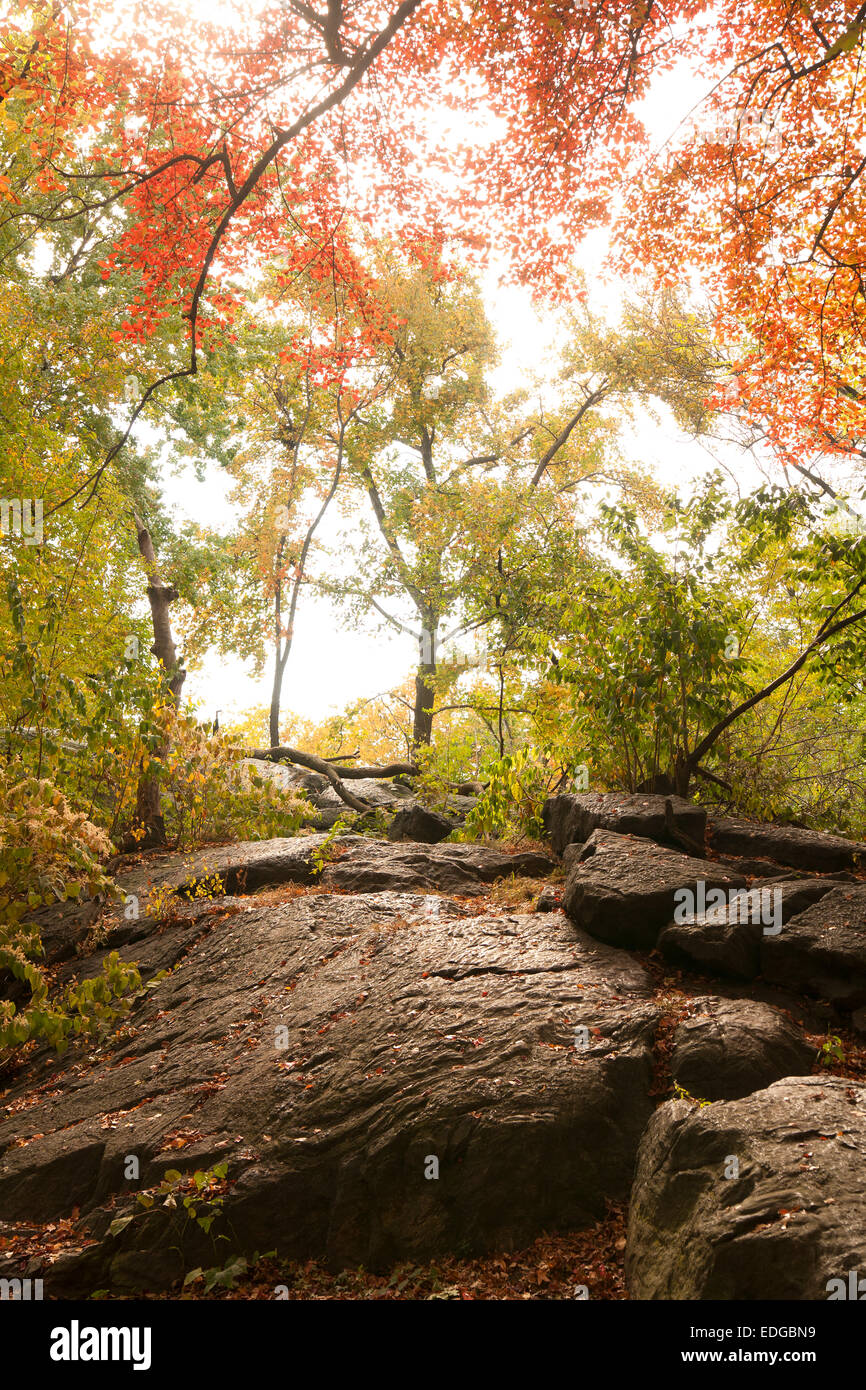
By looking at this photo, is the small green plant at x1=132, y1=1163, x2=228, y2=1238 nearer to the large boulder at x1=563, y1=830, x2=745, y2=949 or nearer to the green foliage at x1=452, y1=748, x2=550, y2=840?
the large boulder at x1=563, y1=830, x2=745, y2=949

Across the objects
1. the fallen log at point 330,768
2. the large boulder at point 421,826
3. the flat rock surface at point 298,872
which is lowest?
the flat rock surface at point 298,872

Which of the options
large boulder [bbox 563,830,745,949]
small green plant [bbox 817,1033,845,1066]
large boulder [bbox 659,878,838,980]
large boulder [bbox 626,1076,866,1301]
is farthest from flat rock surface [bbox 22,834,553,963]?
large boulder [bbox 626,1076,866,1301]

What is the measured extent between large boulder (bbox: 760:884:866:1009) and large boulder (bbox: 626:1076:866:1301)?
39.0 inches

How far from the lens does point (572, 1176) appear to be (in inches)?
133

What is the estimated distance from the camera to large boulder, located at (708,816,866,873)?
5496 mm

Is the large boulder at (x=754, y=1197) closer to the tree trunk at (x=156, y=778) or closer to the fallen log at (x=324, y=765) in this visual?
the tree trunk at (x=156, y=778)

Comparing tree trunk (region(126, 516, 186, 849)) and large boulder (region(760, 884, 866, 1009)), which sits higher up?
tree trunk (region(126, 516, 186, 849))

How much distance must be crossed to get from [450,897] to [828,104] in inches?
317

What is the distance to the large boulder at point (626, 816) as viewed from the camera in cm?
593

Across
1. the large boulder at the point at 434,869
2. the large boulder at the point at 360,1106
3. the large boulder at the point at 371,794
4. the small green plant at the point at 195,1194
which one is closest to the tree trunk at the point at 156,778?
the large boulder at the point at 434,869

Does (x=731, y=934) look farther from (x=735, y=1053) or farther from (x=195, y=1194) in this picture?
(x=195, y=1194)

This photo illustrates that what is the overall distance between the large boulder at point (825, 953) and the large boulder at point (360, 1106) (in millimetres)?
707

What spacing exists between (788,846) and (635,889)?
1514 mm
